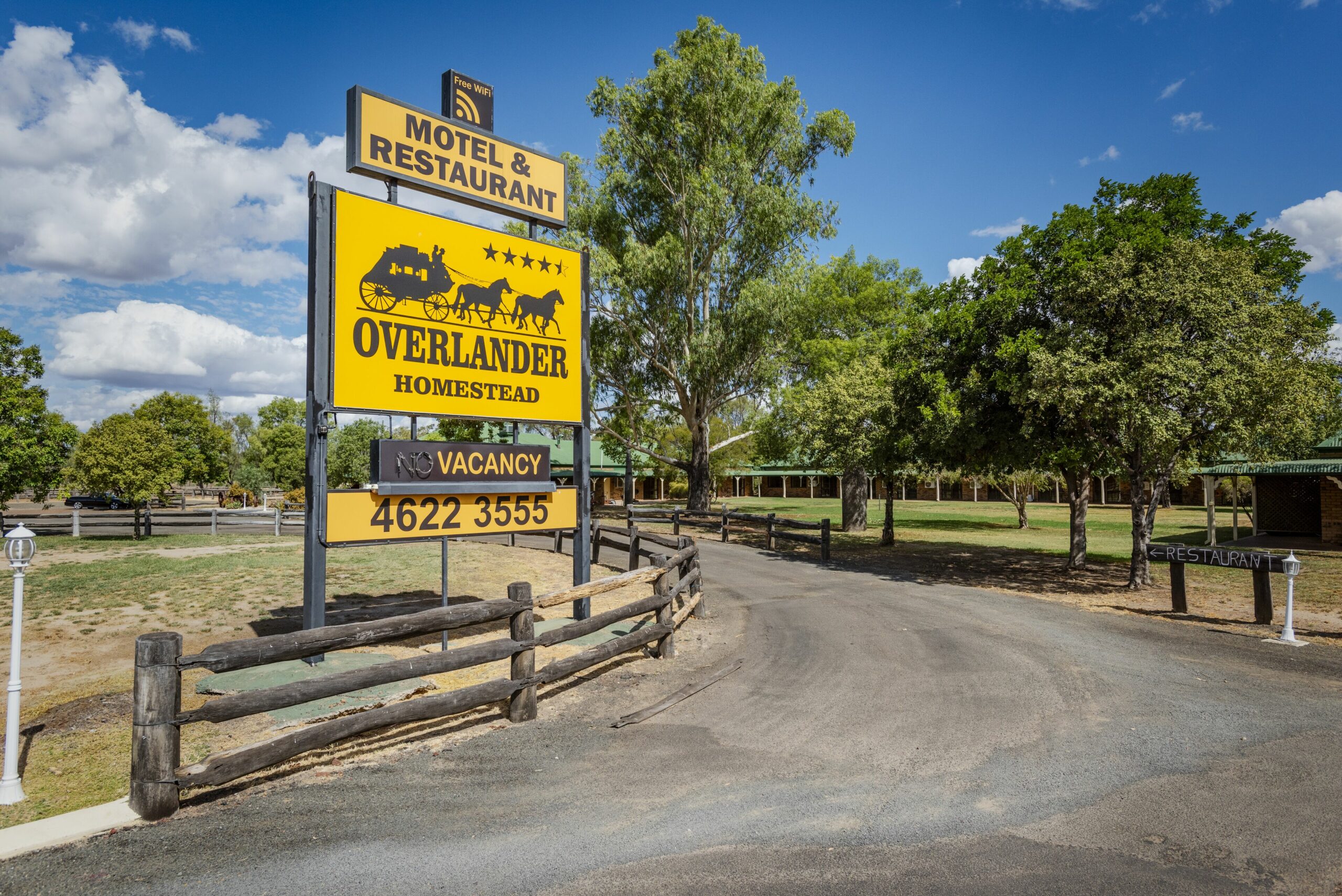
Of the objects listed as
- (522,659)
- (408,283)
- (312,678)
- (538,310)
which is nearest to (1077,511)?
(538,310)

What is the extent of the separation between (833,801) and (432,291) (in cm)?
764

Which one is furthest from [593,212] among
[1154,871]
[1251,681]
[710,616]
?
[1154,871]

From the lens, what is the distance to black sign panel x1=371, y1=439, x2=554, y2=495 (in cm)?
884

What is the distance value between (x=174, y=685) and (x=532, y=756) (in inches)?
105

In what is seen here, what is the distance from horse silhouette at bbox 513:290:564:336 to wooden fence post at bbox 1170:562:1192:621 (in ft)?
36.5

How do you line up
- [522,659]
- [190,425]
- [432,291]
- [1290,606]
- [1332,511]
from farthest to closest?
1. [190,425]
2. [1332,511]
3. [1290,606]
4. [432,291]
5. [522,659]

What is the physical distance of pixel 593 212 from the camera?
31.4 metres

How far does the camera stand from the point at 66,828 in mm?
4488

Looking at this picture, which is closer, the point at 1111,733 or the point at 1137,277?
the point at 1111,733

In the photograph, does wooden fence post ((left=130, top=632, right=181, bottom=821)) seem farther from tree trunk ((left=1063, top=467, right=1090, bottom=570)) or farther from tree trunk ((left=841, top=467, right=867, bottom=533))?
tree trunk ((left=841, top=467, right=867, bottom=533))

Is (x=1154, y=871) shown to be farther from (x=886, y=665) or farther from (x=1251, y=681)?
(x=1251, y=681)

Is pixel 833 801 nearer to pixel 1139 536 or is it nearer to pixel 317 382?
pixel 317 382

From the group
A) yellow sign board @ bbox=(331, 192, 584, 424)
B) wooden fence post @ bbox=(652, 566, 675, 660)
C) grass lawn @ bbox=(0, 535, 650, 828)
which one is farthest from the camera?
wooden fence post @ bbox=(652, 566, 675, 660)

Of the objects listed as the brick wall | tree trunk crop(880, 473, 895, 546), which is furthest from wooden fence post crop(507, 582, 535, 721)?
the brick wall
